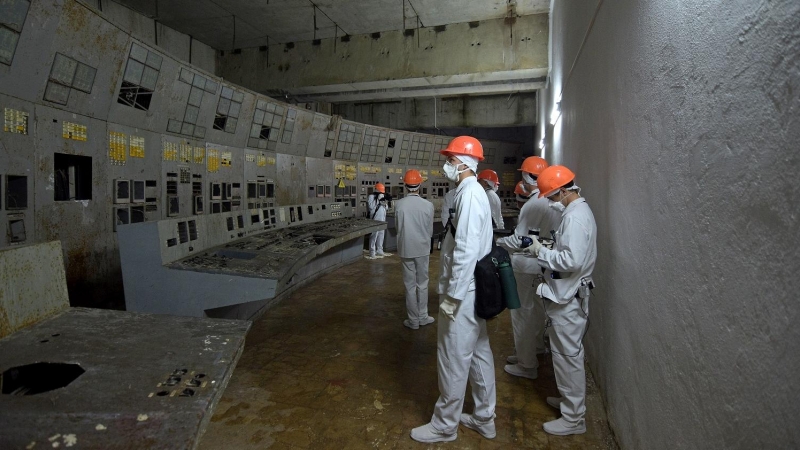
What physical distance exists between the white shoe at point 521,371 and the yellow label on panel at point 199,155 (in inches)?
164

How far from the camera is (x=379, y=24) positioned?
23.1 feet

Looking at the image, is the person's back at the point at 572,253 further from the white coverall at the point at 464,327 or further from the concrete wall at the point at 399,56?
the concrete wall at the point at 399,56

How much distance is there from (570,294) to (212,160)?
14.9 feet

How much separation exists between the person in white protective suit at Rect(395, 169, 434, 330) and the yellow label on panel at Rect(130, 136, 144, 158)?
106 inches

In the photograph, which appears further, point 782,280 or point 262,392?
point 262,392

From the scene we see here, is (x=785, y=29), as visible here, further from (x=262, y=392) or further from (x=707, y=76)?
(x=262, y=392)

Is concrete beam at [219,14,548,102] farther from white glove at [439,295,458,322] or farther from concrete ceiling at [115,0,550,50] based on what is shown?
white glove at [439,295,458,322]

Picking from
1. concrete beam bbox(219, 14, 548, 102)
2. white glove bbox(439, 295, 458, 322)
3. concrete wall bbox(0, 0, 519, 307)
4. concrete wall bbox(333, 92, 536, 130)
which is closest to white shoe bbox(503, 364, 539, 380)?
white glove bbox(439, 295, 458, 322)

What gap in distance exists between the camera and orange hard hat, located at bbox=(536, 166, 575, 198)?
101 inches

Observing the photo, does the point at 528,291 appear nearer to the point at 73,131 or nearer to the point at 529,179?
the point at 529,179

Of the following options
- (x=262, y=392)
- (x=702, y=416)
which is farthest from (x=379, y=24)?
(x=702, y=416)

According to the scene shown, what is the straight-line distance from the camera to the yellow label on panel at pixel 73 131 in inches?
129

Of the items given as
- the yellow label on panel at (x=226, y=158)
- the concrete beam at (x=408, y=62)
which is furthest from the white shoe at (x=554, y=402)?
the concrete beam at (x=408, y=62)

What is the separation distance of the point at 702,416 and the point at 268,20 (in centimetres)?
779
